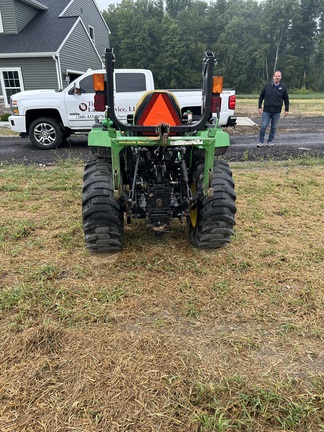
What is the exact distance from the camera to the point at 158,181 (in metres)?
3.54

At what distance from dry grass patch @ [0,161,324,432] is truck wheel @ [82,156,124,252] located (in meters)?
0.19

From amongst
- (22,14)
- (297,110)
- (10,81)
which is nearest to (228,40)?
(297,110)

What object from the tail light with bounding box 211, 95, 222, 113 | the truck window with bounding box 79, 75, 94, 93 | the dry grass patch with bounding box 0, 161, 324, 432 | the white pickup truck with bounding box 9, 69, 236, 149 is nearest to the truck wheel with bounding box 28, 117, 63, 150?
the white pickup truck with bounding box 9, 69, 236, 149

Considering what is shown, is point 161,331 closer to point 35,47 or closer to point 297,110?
point 35,47

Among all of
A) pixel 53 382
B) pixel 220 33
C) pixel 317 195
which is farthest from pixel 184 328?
pixel 220 33

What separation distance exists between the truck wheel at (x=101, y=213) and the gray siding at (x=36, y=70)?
14535mm

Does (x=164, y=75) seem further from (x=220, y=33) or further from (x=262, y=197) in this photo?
(x=262, y=197)

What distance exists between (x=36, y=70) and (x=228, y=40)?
51527mm

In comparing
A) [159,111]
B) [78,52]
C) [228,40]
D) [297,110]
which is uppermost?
[228,40]

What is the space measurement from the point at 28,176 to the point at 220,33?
6340 cm

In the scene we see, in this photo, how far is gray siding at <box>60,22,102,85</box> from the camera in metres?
17.0

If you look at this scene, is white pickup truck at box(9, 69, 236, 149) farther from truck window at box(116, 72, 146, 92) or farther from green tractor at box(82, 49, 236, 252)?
green tractor at box(82, 49, 236, 252)

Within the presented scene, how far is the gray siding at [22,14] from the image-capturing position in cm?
1684

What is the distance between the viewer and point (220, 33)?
200 feet
